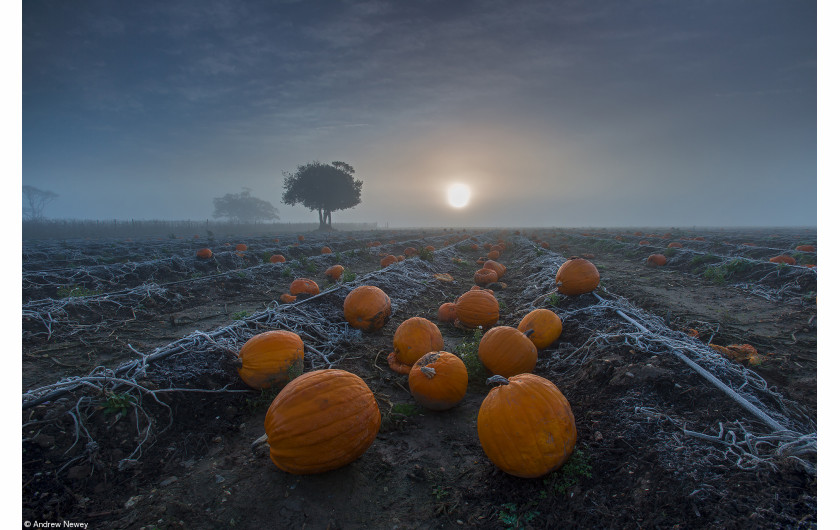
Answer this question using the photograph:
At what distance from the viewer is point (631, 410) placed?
3275 millimetres

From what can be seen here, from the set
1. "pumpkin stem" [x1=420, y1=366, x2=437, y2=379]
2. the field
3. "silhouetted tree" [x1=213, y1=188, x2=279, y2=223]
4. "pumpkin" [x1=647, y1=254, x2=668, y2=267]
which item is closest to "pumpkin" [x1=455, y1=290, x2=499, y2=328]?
the field

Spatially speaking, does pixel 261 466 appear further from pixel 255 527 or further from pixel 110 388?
pixel 110 388

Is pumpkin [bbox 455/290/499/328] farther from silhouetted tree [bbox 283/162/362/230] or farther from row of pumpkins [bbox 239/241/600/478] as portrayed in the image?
silhouetted tree [bbox 283/162/362/230]

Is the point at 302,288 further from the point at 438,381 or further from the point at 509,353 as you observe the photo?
the point at 509,353

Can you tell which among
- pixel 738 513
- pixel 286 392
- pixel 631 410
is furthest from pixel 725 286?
pixel 286 392

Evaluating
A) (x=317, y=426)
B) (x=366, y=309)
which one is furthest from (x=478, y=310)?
(x=317, y=426)

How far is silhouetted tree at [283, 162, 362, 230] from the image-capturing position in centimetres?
5694

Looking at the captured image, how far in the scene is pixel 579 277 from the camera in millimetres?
6836

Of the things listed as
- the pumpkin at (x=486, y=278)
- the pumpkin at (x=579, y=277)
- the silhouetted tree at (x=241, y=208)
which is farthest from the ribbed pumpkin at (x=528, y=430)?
the silhouetted tree at (x=241, y=208)

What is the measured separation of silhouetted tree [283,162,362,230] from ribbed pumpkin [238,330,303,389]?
56.6m

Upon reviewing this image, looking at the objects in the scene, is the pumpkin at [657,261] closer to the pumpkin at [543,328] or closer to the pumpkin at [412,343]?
the pumpkin at [543,328]

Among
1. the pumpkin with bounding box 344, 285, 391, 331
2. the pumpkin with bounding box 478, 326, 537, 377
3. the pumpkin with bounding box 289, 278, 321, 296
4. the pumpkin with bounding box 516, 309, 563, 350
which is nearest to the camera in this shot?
the pumpkin with bounding box 478, 326, 537, 377

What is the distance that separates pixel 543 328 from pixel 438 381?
2.34m

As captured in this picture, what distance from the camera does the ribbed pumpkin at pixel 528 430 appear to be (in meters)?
2.72
